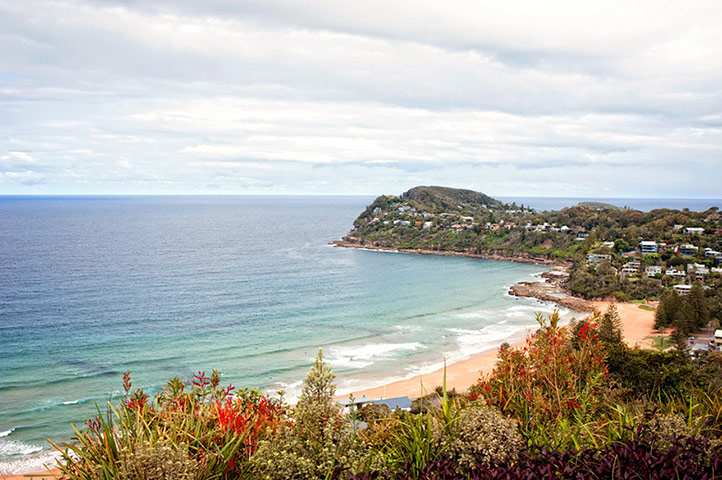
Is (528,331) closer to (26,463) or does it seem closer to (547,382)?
(547,382)

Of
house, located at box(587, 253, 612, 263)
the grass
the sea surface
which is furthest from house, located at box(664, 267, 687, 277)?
the grass

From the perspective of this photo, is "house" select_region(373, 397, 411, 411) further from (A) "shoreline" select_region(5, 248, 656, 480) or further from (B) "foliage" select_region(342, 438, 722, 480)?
(B) "foliage" select_region(342, 438, 722, 480)

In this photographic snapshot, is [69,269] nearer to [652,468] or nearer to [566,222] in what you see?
[652,468]

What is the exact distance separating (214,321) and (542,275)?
39.7 m

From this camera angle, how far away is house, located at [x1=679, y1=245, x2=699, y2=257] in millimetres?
53019

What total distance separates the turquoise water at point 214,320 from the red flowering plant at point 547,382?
1638 centimetres

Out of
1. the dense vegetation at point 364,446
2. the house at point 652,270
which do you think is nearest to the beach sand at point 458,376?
the dense vegetation at point 364,446

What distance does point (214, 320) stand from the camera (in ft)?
109

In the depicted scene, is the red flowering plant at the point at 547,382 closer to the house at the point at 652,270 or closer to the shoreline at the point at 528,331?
the shoreline at the point at 528,331

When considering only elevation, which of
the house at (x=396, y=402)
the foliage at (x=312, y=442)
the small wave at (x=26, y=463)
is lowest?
the small wave at (x=26, y=463)

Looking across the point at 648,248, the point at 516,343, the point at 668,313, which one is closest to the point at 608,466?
→ the point at 516,343

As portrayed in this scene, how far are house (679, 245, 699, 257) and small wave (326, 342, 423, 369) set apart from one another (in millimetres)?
41653

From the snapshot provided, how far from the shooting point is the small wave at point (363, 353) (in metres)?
25.4

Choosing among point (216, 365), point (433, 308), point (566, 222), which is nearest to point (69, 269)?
point (216, 365)
